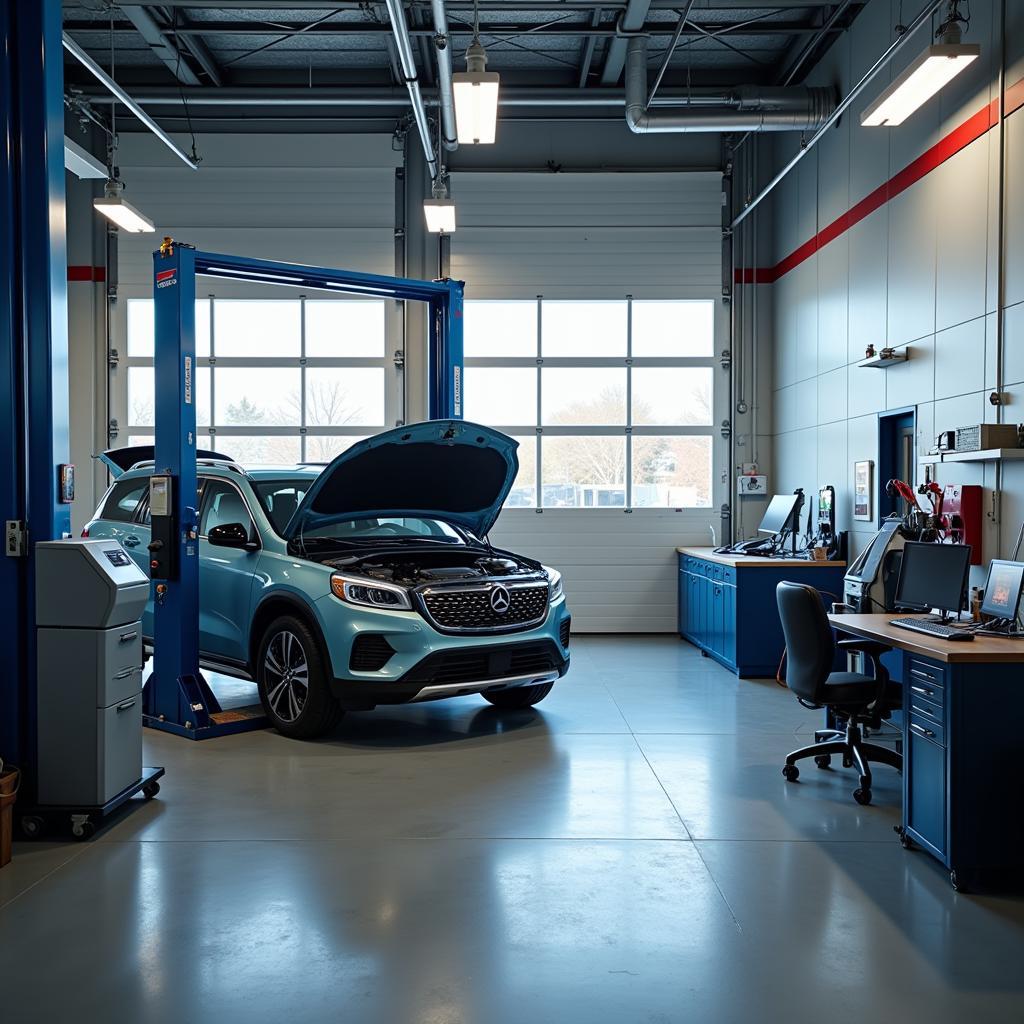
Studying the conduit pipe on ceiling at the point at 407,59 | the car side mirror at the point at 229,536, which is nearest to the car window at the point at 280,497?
the car side mirror at the point at 229,536

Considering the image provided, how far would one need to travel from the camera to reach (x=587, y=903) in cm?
359

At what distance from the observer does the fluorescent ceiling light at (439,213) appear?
353 inches

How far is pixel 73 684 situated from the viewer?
4344 mm

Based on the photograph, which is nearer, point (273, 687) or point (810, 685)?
point (810, 685)

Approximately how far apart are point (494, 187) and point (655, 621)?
5.52 m

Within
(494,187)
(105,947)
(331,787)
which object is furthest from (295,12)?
(105,947)

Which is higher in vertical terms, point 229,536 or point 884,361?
point 884,361

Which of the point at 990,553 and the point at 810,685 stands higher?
the point at 990,553

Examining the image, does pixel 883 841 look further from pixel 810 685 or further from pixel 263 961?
pixel 263 961

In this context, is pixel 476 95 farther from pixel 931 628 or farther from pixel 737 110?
pixel 737 110

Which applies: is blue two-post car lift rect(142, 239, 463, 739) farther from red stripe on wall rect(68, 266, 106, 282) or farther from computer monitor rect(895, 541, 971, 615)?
red stripe on wall rect(68, 266, 106, 282)

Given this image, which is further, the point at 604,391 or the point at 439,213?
the point at 604,391

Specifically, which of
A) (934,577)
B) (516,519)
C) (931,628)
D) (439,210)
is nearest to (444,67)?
(439,210)

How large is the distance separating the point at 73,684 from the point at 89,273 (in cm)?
857
